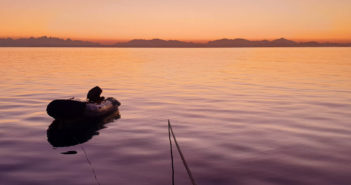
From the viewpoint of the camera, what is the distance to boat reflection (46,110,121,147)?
1653 cm

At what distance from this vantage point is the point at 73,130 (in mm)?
18938

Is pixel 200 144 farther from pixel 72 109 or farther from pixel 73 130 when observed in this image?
pixel 72 109

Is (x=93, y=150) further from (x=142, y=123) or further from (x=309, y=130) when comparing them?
(x=309, y=130)

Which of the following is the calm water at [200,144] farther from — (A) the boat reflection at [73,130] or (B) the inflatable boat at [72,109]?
(B) the inflatable boat at [72,109]

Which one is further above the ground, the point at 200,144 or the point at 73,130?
the point at 200,144

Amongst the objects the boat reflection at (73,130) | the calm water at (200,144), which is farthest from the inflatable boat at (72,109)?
the calm water at (200,144)

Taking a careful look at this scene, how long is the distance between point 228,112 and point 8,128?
14.5 metres

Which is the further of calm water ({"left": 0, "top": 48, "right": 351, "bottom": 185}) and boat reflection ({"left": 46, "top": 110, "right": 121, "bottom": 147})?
boat reflection ({"left": 46, "top": 110, "right": 121, "bottom": 147})

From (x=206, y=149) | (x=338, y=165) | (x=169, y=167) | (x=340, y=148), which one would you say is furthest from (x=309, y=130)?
(x=169, y=167)

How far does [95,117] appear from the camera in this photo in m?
20.8

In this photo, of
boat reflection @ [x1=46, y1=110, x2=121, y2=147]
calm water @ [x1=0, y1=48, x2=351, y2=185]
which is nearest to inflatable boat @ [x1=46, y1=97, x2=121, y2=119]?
boat reflection @ [x1=46, y1=110, x2=121, y2=147]

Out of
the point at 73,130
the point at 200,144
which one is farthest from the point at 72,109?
the point at 200,144

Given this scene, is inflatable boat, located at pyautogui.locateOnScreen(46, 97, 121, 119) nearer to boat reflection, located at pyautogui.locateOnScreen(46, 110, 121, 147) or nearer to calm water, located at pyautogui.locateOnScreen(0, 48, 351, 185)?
boat reflection, located at pyautogui.locateOnScreen(46, 110, 121, 147)

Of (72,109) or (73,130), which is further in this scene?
Result: (72,109)
